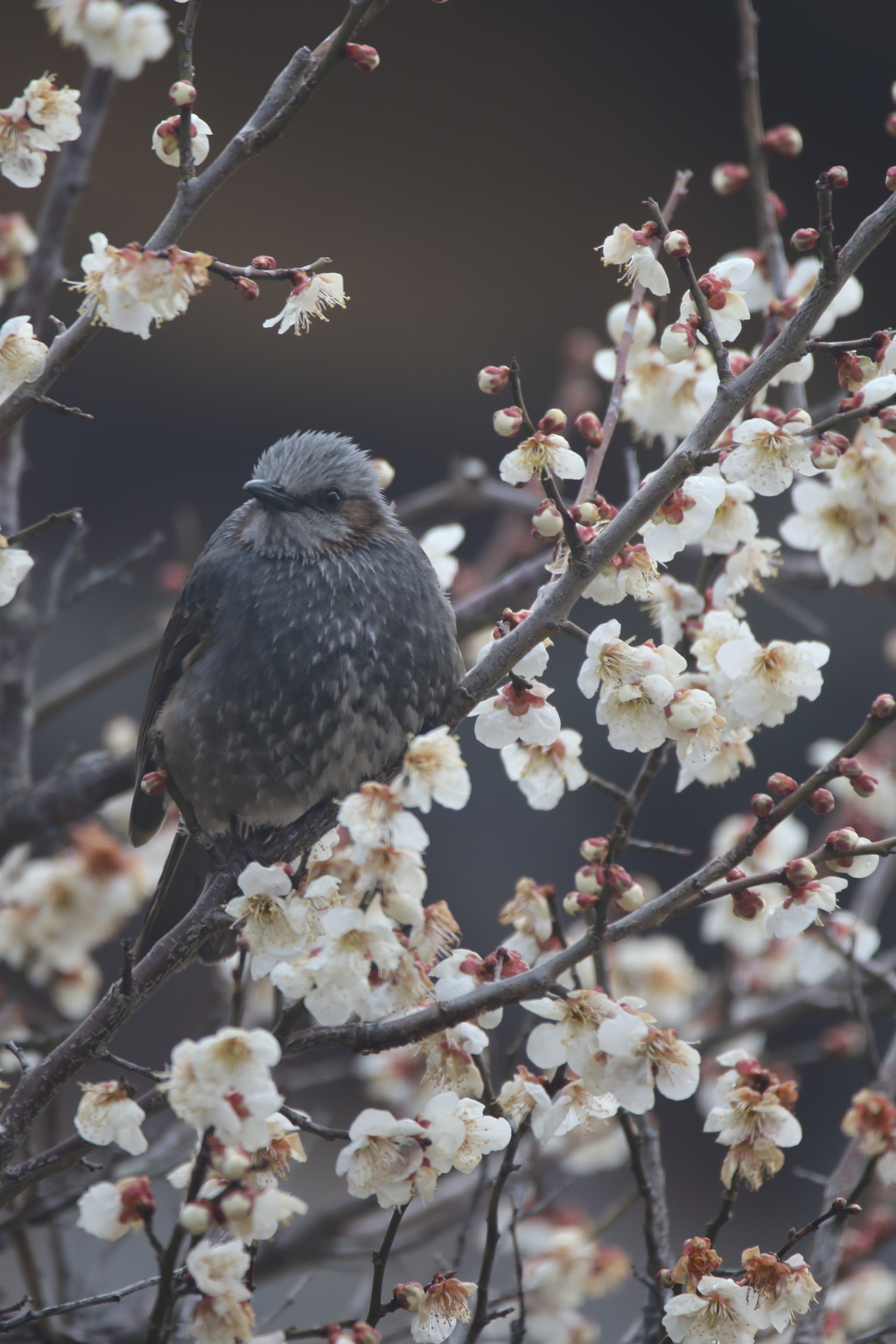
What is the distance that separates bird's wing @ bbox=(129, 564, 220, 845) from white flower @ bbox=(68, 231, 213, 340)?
0.95 m

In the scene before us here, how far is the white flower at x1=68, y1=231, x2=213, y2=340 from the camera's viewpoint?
4.13 feet

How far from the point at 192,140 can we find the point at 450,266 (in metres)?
3.71

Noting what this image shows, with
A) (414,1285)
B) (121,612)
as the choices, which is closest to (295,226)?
(121,612)

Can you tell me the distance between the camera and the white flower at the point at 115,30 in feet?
4.09

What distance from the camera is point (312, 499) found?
2.31m

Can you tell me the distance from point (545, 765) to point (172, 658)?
94cm

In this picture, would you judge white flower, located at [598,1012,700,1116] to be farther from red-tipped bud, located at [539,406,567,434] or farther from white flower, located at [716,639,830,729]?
red-tipped bud, located at [539,406,567,434]

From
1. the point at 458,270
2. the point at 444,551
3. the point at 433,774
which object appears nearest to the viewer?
the point at 433,774

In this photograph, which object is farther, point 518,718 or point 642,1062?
point 518,718

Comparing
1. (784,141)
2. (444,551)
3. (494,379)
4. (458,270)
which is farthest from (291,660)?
(458,270)

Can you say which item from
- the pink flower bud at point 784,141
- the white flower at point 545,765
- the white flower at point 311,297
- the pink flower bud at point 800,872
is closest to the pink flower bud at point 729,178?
the pink flower bud at point 784,141

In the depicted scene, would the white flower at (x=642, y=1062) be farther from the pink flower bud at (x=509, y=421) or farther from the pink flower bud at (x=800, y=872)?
the pink flower bud at (x=509, y=421)

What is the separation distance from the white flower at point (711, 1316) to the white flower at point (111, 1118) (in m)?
0.62

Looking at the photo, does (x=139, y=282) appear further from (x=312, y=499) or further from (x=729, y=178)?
(x=729, y=178)
